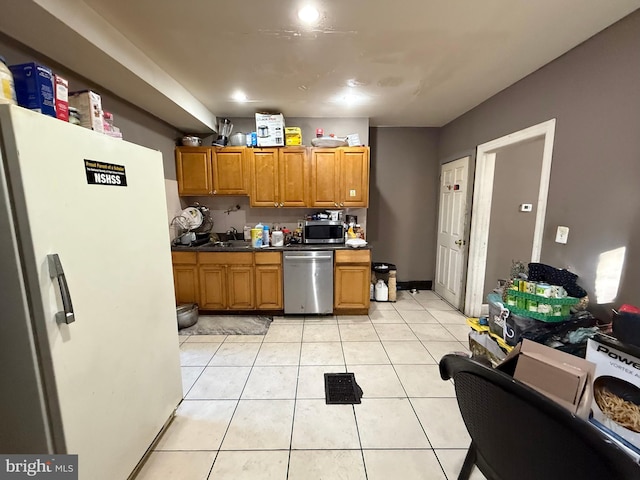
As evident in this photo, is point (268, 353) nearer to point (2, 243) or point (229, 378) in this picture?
point (229, 378)

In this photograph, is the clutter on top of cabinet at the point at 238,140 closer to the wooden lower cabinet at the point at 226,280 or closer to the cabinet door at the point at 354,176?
the cabinet door at the point at 354,176

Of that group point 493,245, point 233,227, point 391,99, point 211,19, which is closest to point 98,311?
point 211,19

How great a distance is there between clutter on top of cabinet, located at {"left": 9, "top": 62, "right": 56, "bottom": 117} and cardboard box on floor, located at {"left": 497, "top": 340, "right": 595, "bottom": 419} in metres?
2.12

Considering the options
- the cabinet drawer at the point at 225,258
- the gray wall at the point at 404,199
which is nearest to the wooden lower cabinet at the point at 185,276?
the cabinet drawer at the point at 225,258

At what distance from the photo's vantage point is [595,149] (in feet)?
5.70

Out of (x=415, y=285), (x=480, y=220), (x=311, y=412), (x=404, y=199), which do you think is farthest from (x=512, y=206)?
(x=311, y=412)

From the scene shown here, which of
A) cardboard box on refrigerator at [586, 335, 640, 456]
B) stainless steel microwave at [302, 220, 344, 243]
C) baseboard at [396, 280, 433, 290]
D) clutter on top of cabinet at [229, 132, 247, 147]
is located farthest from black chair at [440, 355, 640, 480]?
baseboard at [396, 280, 433, 290]

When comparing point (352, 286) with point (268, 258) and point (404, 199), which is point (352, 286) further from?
point (404, 199)

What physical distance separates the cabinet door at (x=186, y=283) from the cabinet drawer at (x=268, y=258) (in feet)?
2.64

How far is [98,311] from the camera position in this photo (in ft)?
3.92

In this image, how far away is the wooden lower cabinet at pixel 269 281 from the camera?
332cm

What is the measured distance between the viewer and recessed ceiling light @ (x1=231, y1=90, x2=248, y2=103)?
2.80 metres

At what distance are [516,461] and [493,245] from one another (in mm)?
3202

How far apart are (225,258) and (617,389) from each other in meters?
3.27
